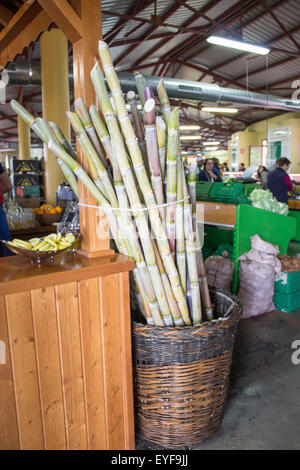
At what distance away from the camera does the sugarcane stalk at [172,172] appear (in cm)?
170

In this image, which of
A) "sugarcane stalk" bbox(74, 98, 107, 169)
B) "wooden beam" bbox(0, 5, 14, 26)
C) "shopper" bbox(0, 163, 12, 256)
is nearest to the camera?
"sugarcane stalk" bbox(74, 98, 107, 169)

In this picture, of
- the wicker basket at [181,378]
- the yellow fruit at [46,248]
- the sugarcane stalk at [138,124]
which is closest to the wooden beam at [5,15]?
the sugarcane stalk at [138,124]

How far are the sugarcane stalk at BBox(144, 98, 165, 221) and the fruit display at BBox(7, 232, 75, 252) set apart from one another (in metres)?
0.50

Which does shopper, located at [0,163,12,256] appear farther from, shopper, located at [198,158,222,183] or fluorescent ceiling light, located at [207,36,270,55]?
fluorescent ceiling light, located at [207,36,270,55]

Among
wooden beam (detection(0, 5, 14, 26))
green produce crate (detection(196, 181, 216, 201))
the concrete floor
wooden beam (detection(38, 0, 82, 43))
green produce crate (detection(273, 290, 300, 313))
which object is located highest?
wooden beam (detection(0, 5, 14, 26))

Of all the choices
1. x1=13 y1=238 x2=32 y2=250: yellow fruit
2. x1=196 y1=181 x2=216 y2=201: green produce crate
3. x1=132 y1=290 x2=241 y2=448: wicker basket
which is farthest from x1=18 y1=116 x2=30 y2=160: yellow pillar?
x1=132 y1=290 x2=241 y2=448: wicker basket

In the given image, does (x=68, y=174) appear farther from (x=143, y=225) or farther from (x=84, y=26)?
(x=84, y=26)

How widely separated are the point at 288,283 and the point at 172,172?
8.12ft

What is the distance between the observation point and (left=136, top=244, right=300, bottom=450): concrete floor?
2027 millimetres

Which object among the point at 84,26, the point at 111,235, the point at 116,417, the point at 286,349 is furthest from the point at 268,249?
the point at 84,26

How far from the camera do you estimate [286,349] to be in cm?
307

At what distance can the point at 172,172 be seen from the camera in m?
1.77

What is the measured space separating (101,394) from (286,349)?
6.31 ft
